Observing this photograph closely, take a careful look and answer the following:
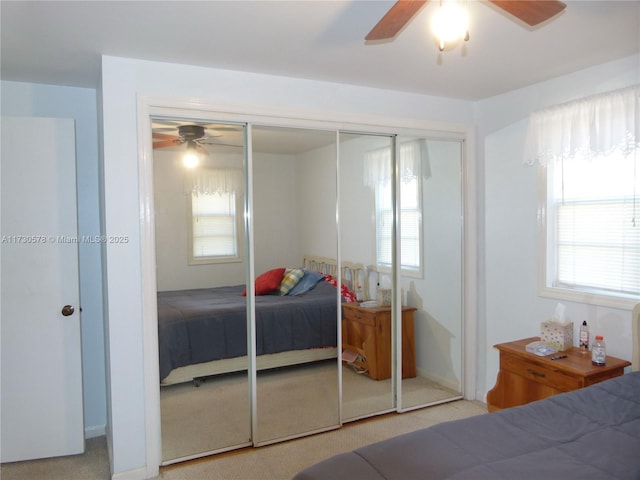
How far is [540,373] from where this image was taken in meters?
2.87

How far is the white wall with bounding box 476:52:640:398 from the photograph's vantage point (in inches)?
121

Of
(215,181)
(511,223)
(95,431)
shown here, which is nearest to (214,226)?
(215,181)

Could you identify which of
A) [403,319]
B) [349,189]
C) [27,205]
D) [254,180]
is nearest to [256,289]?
[254,180]

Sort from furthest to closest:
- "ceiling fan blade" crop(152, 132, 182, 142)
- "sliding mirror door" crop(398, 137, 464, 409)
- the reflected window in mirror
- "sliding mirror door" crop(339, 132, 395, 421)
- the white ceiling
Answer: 1. "sliding mirror door" crop(398, 137, 464, 409)
2. the reflected window in mirror
3. "sliding mirror door" crop(339, 132, 395, 421)
4. "ceiling fan blade" crop(152, 132, 182, 142)
5. the white ceiling

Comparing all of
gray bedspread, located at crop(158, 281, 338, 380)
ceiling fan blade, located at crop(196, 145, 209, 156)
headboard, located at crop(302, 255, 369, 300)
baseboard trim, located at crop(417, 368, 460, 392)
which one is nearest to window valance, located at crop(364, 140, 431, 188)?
headboard, located at crop(302, 255, 369, 300)

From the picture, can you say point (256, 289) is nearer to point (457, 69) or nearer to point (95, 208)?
point (95, 208)

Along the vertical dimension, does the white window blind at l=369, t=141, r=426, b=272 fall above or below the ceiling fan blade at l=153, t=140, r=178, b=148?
below

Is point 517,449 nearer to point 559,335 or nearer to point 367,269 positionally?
point 559,335

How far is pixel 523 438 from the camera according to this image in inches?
68.7

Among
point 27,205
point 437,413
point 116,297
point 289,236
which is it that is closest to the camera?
point 116,297

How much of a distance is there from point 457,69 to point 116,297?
2.53m

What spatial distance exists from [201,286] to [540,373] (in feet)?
7.34

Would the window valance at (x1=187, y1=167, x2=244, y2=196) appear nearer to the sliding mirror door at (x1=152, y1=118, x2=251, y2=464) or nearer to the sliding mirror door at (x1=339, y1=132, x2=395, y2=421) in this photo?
the sliding mirror door at (x1=152, y1=118, x2=251, y2=464)

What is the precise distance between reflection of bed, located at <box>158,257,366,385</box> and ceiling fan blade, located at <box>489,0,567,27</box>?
2.03 m
